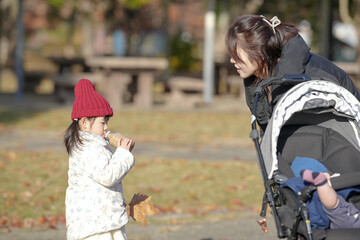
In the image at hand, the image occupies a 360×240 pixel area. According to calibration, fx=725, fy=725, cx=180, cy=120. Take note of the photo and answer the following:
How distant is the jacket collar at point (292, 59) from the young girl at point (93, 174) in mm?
1037

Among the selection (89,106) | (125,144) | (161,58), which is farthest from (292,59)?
(161,58)

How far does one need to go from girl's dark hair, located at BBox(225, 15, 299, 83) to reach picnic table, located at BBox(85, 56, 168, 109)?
40.3 ft

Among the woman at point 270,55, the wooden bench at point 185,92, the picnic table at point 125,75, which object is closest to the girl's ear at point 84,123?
the woman at point 270,55

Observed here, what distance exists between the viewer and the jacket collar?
444 cm

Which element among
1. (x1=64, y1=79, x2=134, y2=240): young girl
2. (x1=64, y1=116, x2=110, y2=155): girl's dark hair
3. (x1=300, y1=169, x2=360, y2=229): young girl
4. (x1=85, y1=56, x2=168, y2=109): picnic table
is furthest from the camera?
(x1=85, y1=56, x2=168, y2=109): picnic table

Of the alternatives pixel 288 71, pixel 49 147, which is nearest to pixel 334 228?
pixel 288 71

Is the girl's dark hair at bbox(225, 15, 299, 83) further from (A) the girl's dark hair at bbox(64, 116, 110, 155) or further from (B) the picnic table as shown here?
(B) the picnic table

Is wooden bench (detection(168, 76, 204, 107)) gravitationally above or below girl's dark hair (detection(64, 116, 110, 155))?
below

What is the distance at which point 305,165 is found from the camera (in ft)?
13.5

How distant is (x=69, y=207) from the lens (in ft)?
14.6

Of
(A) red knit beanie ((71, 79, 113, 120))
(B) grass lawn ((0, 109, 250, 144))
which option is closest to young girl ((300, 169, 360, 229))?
(A) red knit beanie ((71, 79, 113, 120))

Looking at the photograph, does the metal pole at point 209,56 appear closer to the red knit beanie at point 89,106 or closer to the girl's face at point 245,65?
the girl's face at point 245,65

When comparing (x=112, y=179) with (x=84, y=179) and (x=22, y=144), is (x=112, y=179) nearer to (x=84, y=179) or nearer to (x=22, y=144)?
(x=84, y=179)

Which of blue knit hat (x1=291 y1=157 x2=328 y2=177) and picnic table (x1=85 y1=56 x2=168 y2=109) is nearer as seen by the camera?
blue knit hat (x1=291 y1=157 x2=328 y2=177)
